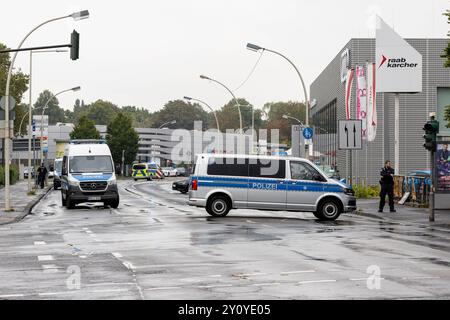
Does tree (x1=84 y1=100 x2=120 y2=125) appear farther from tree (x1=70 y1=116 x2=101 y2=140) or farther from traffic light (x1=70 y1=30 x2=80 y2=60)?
traffic light (x1=70 y1=30 x2=80 y2=60)

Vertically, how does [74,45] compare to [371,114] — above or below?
above

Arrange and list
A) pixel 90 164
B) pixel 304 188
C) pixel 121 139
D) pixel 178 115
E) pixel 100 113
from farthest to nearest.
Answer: pixel 100 113 → pixel 178 115 → pixel 121 139 → pixel 90 164 → pixel 304 188

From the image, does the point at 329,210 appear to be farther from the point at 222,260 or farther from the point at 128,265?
the point at 128,265

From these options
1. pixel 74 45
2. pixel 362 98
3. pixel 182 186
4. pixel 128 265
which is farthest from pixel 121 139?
pixel 128 265

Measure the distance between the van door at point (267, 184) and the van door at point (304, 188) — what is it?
8.4 inches

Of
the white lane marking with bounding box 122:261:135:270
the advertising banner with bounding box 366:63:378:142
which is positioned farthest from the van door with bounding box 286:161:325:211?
the advertising banner with bounding box 366:63:378:142

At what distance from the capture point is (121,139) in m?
112

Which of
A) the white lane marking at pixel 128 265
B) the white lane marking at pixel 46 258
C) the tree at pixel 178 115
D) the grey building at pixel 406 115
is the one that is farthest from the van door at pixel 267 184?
the tree at pixel 178 115

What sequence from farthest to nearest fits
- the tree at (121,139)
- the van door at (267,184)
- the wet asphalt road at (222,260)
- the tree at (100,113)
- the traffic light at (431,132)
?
the tree at (100,113)
the tree at (121,139)
the van door at (267,184)
the traffic light at (431,132)
the wet asphalt road at (222,260)

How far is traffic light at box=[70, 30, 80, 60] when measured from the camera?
2823 centimetres

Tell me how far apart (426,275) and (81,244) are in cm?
779

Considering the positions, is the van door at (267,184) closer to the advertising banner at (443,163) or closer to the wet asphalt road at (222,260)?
the wet asphalt road at (222,260)

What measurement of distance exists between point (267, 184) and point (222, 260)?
12.0 m

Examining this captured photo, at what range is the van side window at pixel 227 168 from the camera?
1014 inches
